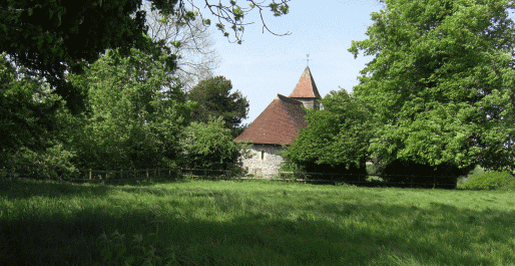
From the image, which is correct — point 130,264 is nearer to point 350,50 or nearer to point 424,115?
point 424,115

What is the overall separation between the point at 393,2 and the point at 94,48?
23.3 metres

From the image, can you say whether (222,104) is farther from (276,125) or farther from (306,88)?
(276,125)

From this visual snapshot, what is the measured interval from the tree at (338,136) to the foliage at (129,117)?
961cm

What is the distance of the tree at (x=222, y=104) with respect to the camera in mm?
46875

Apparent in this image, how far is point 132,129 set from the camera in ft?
76.5

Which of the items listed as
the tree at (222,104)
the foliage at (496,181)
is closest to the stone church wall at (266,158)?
the tree at (222,104)

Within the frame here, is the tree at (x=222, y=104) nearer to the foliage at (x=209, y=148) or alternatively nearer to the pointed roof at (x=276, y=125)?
the pointed roof at (x=276, y=125)

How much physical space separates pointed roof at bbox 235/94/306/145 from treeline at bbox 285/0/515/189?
10.7m

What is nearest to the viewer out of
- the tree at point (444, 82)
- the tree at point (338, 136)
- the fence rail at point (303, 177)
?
the tree at point (444, 82)

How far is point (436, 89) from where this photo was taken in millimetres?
22062

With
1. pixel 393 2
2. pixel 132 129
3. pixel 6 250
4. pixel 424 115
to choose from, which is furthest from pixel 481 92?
pixel 6 250

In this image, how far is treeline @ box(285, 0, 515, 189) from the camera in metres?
20.5

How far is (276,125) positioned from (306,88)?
11.8 metres

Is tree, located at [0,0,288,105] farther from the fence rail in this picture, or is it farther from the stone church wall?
the stone church wall
